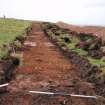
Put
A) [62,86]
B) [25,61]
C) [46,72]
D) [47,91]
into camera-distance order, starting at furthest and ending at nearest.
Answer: [25,61]
[46,72]
[62,86]
[47,91]

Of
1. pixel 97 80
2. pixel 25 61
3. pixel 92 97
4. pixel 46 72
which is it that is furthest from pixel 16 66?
pixel 92 97

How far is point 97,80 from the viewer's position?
13.3m

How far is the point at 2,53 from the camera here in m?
16.4

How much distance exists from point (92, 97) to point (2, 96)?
8.50ft

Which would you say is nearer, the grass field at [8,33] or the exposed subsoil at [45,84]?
the exposed subsoil at [45,84]

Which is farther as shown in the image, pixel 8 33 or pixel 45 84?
pixel 8 33

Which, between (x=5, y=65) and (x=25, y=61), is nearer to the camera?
(x=5, y=65)

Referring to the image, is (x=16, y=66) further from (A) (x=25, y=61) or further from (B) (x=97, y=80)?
(B) (x=97, y=80)

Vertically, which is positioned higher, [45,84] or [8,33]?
[45,84]

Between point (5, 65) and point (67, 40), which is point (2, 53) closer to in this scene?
point (5, 65)

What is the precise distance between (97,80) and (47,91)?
7.54 feet

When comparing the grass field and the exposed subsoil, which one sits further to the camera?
the grass field

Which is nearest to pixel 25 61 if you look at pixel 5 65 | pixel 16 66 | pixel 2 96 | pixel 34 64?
pixel 34 64

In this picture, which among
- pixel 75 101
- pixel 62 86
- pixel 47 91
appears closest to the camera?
pixel 75 101
